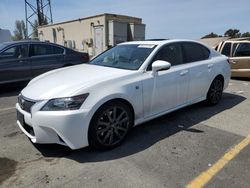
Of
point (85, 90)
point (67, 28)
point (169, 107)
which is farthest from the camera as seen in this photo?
point (67, 28)

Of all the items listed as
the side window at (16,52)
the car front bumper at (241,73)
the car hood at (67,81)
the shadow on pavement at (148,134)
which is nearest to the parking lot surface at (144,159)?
the shadow on pavement at (148,134)

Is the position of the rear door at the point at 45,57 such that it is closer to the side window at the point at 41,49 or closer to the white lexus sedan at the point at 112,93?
the side window at the point at 41,49

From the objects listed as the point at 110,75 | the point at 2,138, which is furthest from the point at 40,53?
the point at 110,75

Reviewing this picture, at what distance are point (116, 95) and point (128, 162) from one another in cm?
91

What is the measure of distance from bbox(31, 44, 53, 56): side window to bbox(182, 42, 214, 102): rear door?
4636 millimetres

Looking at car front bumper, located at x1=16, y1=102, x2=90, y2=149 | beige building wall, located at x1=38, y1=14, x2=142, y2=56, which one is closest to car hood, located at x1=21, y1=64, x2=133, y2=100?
car front bumper, located at x1=16, y1=102, x2=90, y2=149

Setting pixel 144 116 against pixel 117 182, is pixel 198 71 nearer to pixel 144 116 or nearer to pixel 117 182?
pixel 144 116

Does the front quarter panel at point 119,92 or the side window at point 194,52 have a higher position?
the side window at point 194,52

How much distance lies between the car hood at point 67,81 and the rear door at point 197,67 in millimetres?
1575

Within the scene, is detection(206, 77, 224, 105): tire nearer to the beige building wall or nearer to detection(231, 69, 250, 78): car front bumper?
detection(231, 69, 250, 78): car front bumper

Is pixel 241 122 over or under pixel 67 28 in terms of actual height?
under

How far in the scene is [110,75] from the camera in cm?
379

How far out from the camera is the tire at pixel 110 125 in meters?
3.44

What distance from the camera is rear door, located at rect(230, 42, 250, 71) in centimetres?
904
